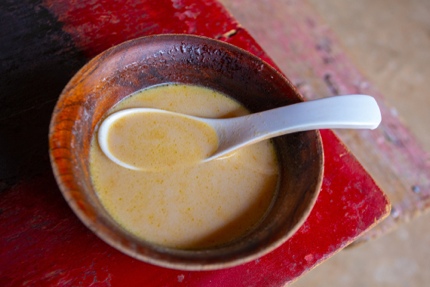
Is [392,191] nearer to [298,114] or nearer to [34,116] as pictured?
[298,114]

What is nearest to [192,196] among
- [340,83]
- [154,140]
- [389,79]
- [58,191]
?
[154,140]

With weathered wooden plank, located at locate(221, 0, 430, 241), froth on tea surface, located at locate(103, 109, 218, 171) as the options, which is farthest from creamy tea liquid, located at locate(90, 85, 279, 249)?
→ weathered wooden plank, located at locate(221, 0, 430, 241)

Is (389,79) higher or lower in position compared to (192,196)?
lower

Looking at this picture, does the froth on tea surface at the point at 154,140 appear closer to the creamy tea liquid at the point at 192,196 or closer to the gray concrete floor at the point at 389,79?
the creamy tea liquid at the point at 192,196

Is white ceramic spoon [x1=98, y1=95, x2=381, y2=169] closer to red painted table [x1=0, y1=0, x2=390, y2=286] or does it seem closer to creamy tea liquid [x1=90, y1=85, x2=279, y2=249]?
creamy tea liquid [x1=90, y1=85, x2=279, y2=249]

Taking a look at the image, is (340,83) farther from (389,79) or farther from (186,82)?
(186,82)

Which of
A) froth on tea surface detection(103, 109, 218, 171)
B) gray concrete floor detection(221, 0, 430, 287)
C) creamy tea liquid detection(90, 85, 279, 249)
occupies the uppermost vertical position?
froth on tea surface detection(103, 109, 218, 171)

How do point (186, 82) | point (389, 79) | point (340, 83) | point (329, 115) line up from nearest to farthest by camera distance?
1. point (329, 115)
2. point (186, 82)
3. point (340, 83)
4. point (389, 79)

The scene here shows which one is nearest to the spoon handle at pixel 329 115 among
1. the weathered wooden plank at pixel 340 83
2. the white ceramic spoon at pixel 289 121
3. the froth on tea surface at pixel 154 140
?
the white ceramic spoon at pixel 289 121
